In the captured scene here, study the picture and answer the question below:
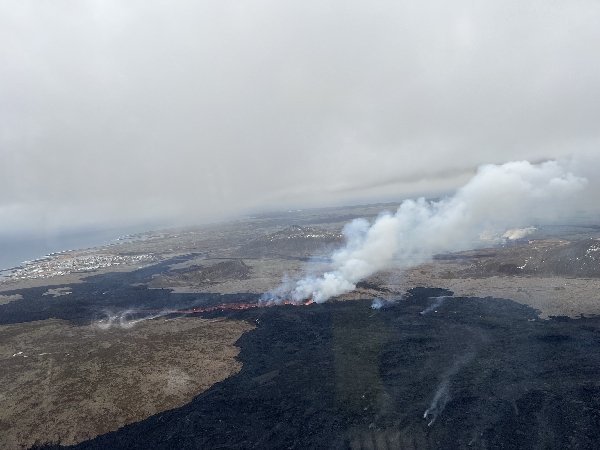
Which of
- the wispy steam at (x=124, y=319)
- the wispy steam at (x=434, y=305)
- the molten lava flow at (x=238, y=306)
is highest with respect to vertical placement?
the wispy steam at (x=124, y=319)

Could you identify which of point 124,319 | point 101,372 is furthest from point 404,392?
point 124,319

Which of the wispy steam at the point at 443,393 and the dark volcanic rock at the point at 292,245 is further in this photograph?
the dark volcanic rock at the point at 292,245

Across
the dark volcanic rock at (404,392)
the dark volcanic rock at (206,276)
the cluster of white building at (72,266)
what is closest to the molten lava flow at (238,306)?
the dark volcanic rock at (404,392)

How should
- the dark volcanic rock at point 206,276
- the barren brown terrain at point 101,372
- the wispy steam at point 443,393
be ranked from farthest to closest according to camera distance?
the dark volcanic rock at point 206,276, the barren brown terrain at point 101,372, the wispy steam at point 443,393

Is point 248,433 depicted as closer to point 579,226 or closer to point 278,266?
point 278,266

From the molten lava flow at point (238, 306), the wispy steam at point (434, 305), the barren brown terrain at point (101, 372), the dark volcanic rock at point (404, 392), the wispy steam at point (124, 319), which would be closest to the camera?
the dark volcanic rock at point (404, 392)

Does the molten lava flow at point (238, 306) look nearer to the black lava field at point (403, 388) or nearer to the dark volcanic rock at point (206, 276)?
the black lava field at point (403, 388)

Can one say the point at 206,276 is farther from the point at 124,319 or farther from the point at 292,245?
the point at 292,245
